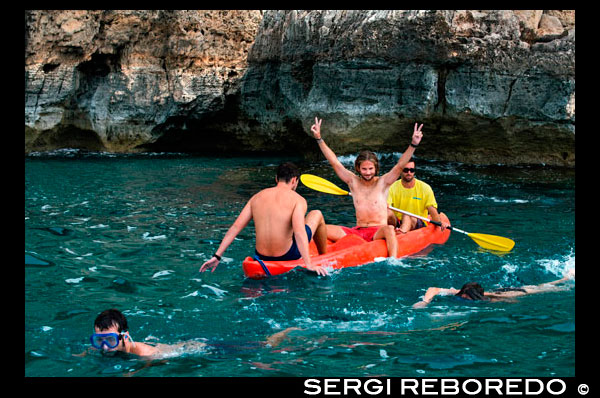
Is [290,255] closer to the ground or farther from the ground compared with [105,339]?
farther from the ground

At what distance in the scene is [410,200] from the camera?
342 inches

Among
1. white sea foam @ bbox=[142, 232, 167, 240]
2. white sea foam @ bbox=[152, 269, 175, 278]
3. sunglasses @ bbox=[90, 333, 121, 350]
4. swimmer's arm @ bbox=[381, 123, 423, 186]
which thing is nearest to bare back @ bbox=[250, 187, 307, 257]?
white sea foam @ bbox=[152, 269, 175, 278]

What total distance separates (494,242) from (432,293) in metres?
2.17

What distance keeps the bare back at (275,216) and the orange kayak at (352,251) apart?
0.18 metres

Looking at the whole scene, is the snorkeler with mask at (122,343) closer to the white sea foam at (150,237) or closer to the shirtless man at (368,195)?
the shirtless man at (368,195)

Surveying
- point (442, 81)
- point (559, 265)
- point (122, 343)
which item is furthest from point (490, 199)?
point (122, 343)

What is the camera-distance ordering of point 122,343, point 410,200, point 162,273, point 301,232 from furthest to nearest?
point 410,200 < point 162,273 < point 301,232 < point 122,343

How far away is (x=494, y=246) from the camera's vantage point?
7828 millimetres

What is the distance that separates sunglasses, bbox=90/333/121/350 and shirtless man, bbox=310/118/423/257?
11.8 feet

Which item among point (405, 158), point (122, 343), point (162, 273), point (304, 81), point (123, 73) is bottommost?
point (162, 273)

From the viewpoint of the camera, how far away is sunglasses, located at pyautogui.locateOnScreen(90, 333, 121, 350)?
14.6 feet

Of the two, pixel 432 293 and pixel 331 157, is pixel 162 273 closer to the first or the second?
pixel 331 157

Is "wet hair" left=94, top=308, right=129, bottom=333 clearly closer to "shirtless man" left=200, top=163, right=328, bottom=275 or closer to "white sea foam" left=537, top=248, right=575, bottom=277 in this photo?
"shirtless man" left=200, top=163, right=328, bottom=275

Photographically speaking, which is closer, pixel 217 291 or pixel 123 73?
pixel 217 291
